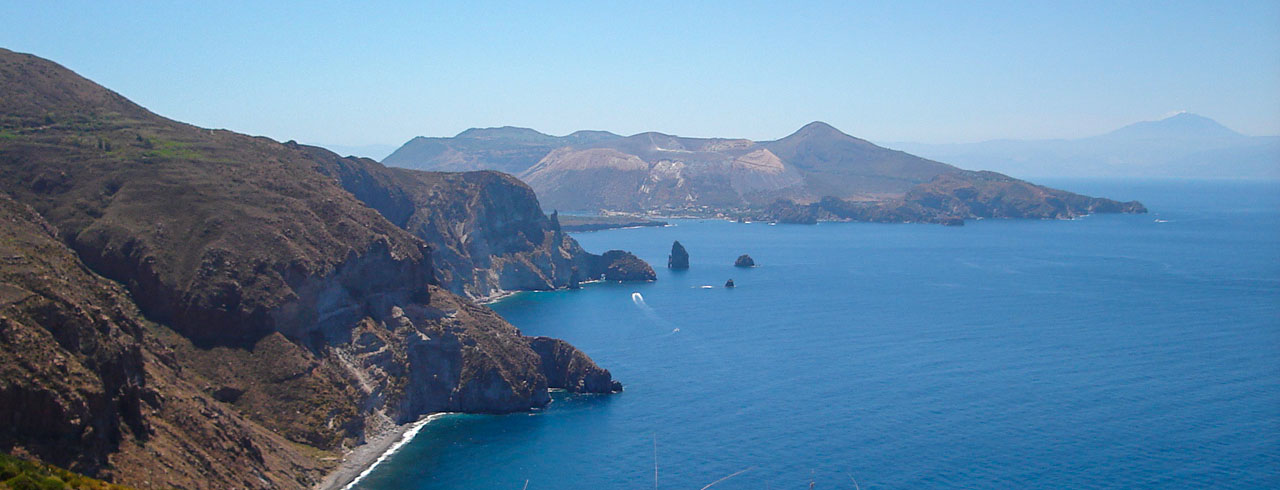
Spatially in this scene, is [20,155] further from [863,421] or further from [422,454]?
[863,421]

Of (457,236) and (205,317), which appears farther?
(457,236)

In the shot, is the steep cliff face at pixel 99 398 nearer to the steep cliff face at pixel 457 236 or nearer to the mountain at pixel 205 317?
the mountain at pixel 205 317

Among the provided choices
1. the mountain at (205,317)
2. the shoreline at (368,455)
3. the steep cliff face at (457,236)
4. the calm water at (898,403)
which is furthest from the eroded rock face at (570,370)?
the steep cliff face at (457,236)

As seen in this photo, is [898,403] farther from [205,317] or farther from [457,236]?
[457,236]

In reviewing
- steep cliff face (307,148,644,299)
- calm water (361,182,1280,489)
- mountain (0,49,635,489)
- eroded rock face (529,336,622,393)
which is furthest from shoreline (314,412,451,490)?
steep cliff face (307,148,644,299)

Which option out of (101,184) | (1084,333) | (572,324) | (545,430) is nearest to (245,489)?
(545,430)

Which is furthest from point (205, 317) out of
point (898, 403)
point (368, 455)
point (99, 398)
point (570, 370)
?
point (898, 403)
